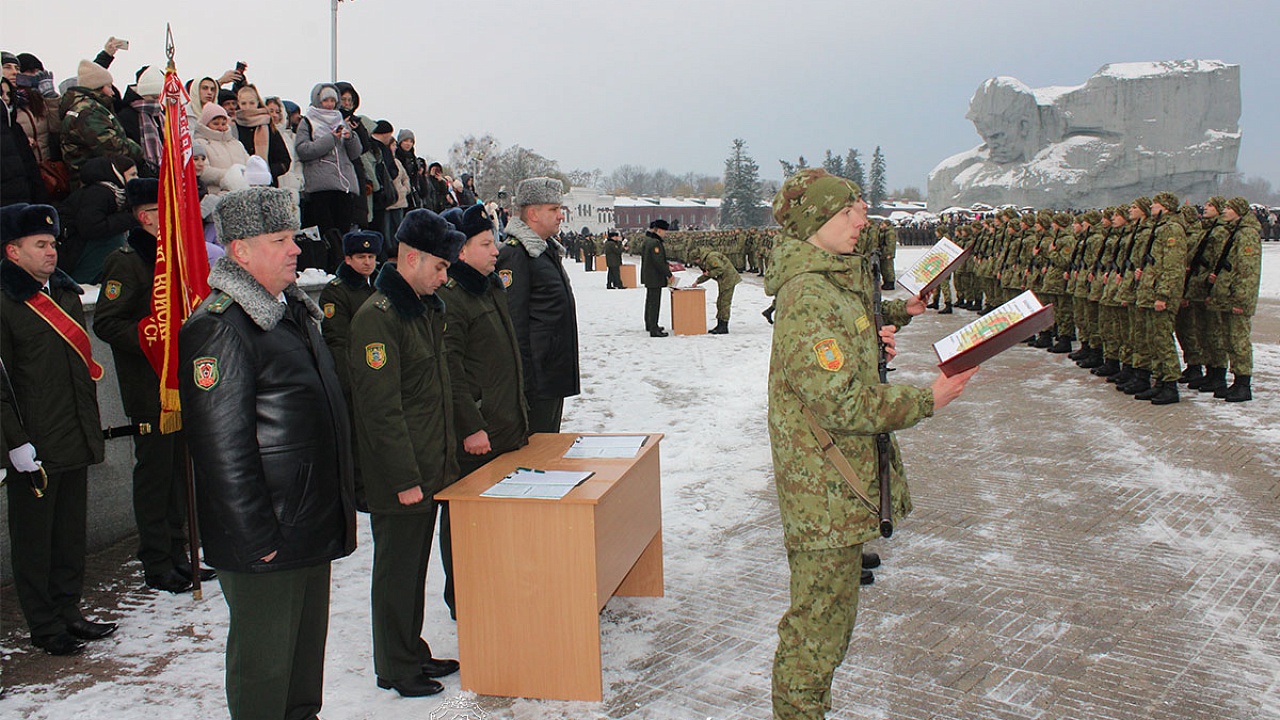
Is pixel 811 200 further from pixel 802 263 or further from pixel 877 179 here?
pixel 877 179

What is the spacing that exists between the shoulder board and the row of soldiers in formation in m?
8.93

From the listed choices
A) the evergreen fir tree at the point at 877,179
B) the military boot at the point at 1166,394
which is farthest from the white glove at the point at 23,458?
the evergreen fir tree at the point at 877,179

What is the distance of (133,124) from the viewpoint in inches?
289

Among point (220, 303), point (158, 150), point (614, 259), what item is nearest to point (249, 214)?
point (220, 303)

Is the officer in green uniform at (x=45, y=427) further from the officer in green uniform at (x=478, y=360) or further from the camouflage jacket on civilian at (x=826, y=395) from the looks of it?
the camouflage jacket on civilian at (x=826, y=395)

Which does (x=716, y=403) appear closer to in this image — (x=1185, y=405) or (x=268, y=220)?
(x=1185, y=405)

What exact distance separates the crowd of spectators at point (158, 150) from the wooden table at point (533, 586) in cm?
316

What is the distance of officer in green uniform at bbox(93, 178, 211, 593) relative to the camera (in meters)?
4.71

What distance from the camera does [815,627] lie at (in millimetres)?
2902

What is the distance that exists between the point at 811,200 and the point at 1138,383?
841 centimetres

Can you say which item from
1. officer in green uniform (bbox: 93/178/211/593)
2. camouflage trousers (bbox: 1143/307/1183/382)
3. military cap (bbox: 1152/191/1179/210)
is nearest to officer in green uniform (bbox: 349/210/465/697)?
officer in green uniform (bbox: 93/178/211/593)

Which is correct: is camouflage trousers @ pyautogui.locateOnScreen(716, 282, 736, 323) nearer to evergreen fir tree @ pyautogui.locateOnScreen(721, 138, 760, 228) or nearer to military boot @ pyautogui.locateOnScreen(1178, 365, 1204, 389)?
military boot @ pyautogui.locateOnScreen(1178, 365, 1204, 389)

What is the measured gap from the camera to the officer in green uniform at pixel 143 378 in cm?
471

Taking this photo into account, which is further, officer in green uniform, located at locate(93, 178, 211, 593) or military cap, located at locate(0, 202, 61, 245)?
officer in green uniform, located at locate(93, 178, 211, 593)
